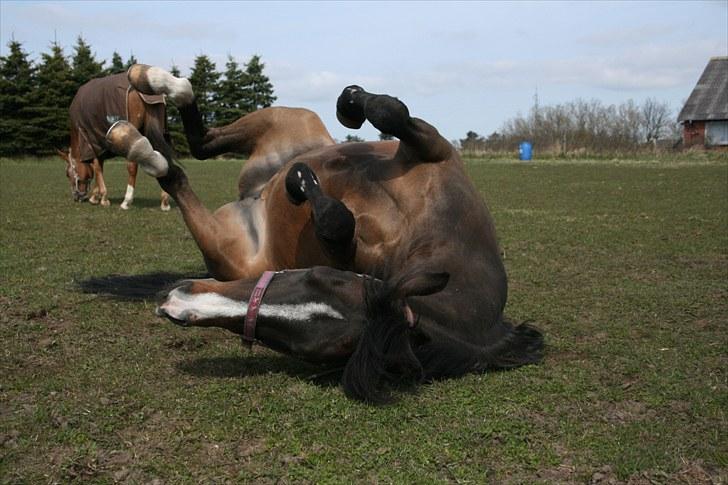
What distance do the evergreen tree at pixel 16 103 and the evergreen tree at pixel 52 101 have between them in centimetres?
42

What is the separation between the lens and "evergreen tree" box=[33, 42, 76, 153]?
39.2 m

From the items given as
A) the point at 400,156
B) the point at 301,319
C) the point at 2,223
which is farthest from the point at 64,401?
the point at 2,223

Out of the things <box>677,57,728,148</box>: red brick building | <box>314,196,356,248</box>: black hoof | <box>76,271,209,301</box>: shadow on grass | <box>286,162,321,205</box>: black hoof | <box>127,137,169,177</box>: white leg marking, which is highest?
<box>677,57,728,148</box>: red brick building

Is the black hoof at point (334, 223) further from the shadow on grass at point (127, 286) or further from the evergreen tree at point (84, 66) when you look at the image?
the evergreen tree at point (84, 66)

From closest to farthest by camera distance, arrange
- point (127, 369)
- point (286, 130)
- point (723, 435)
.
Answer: point (723, 435), point (127, 369), point (286, 130)

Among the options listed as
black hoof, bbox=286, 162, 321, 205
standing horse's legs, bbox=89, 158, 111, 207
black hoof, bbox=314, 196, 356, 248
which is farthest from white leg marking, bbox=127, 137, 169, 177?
standing horse's legs, bbox=89, 158, 111, 207

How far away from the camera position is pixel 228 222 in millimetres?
4996

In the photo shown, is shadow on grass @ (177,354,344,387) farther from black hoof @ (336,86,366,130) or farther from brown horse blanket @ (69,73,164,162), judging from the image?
brown horse blanket @ (69,73,164,162)

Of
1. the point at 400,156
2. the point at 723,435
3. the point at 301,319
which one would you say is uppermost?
the point at 400,156

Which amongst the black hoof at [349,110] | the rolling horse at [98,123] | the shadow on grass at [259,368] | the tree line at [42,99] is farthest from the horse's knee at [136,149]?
the tree line at [42,99]

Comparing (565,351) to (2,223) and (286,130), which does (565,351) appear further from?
(2,223)

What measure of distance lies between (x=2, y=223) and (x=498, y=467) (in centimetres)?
956

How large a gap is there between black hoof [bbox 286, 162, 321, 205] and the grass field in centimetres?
95

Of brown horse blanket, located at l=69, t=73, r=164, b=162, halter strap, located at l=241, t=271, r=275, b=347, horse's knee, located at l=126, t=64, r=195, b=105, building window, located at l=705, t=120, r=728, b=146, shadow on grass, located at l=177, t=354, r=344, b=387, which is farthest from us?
building window, located at l=705, t=120, r=728, b=146
